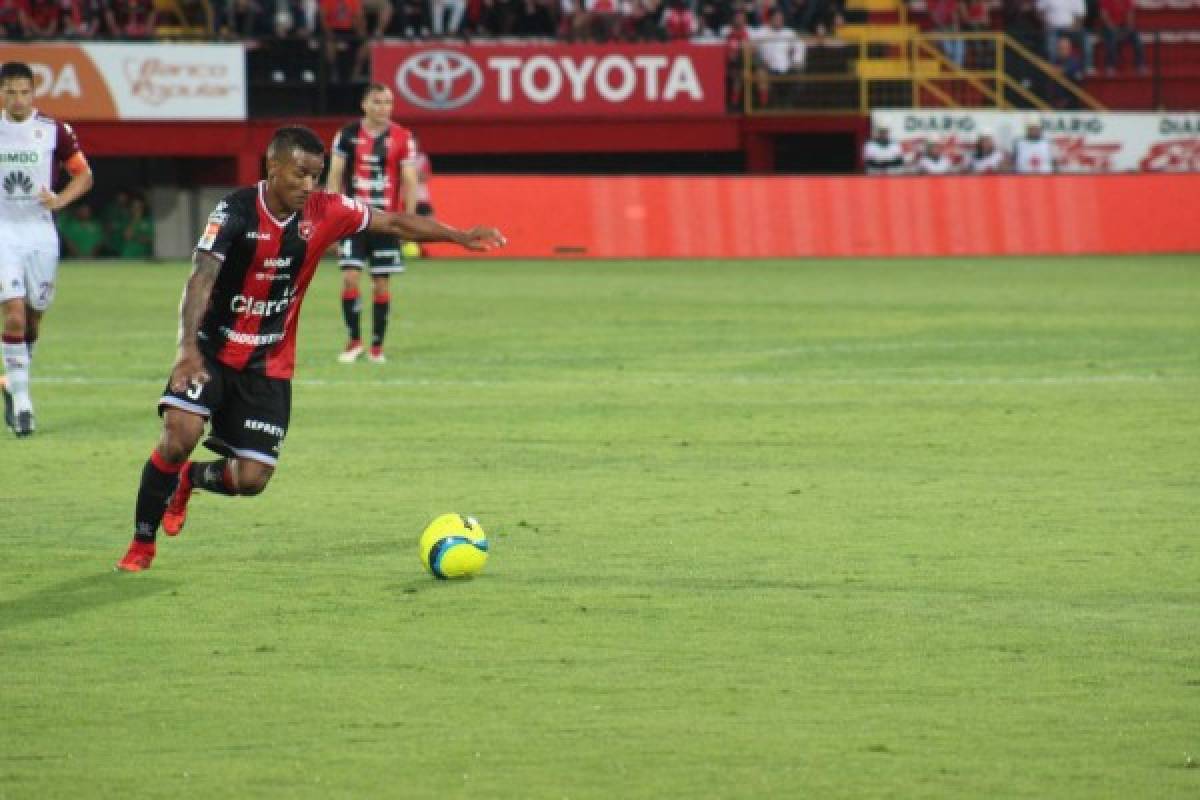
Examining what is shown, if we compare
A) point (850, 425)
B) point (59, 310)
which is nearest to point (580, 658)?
point (850, 425)

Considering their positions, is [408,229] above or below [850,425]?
above

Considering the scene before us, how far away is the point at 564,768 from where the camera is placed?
6430 millimetres

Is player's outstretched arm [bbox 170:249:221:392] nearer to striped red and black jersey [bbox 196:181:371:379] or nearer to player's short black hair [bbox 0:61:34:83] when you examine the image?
striped red and black jersey [bbox 196:181:371:379]

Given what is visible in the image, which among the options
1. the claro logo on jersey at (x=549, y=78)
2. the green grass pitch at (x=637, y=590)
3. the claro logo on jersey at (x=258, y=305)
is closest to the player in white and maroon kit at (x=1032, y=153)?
the claro logo on jersey at (x=549, y=78)

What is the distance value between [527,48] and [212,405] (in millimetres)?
28648

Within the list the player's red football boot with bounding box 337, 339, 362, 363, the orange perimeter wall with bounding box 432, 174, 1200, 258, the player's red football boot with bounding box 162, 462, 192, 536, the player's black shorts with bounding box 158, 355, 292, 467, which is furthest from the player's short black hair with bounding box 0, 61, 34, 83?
the orange perimeter wall with bounding box 432, 174, 1200, 258

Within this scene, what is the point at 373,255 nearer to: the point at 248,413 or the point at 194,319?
the point at 248,413

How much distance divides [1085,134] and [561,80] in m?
8.42

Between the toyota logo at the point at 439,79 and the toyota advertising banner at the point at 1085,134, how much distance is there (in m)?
6.55

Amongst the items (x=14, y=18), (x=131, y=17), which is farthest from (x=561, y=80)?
(x=14, y=18)

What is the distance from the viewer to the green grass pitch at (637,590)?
6.56m

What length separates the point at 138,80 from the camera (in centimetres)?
3628

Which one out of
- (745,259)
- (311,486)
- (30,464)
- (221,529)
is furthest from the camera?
(745,259)

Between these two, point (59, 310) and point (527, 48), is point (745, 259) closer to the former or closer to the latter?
point (527, 48)
